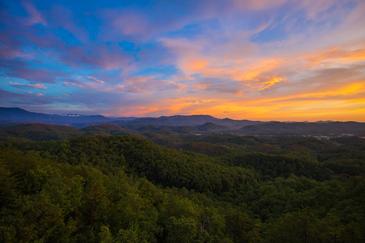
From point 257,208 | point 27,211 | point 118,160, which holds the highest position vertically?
point 27,211

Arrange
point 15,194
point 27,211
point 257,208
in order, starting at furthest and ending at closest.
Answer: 1. point 257,208
2. point 15,194
3. point 27,211

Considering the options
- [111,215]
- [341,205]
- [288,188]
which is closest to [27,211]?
[111,215]

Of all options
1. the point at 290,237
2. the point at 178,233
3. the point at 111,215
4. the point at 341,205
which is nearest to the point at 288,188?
the point at 341,205

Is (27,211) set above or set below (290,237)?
above

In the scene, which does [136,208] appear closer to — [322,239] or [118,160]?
[322,239]

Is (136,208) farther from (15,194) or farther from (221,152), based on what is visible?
(221,152)

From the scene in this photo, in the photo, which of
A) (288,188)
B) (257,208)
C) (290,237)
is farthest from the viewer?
(288,188)

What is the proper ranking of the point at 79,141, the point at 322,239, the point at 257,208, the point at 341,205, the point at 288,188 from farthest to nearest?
the point at 79,141 → the point at 288,188 → the point at 257,208 → the point at 341,205 → the point at 322,239

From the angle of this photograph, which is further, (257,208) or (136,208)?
(257,208)

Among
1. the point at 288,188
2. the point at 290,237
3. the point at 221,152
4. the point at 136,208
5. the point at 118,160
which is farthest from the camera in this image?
the point at 221,152
